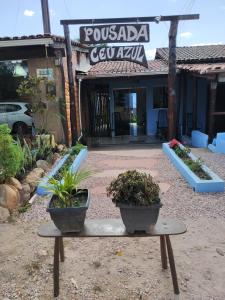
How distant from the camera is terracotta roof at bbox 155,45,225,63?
46.6ft

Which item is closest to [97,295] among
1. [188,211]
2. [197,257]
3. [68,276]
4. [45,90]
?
[68,276]

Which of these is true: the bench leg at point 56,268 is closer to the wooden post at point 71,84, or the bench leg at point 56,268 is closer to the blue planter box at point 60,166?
the blue planter box at point 60,166

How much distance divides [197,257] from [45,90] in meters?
8.30

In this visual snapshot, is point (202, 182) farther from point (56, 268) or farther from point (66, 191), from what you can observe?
point (56, 268)

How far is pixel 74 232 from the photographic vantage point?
10.2ft

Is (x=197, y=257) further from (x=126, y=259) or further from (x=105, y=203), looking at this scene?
(x=105, y=203)

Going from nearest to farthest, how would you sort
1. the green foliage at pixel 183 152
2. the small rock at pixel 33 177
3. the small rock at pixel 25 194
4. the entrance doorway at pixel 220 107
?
the small rock at pixel 25 194, the small rock at pixel 33 177, the green foliage at pixel 183 152, the entrance doorway at pixel 220 107

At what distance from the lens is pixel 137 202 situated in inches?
114

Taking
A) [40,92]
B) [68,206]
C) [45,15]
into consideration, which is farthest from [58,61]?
[45,15]

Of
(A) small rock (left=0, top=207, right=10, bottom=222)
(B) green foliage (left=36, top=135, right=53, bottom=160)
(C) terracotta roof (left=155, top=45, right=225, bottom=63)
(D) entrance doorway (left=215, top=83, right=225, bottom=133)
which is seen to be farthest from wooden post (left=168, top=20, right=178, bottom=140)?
(A) small rock (left=0, top=207, right=10, bottom=222)

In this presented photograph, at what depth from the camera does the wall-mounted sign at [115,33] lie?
10.5 metres

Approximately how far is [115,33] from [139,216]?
8.80m

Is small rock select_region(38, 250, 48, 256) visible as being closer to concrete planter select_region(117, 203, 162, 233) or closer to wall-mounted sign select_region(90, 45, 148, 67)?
concrete planter select_region(117, 203, 162, 233)

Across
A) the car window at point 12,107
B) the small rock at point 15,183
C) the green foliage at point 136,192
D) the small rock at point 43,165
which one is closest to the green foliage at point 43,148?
the small rock at point 43,165
